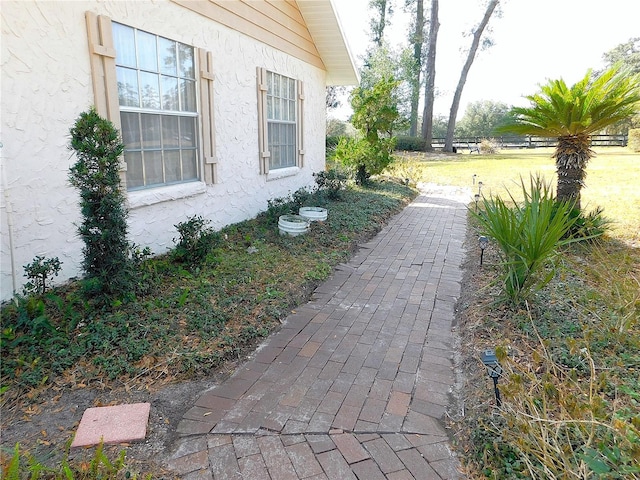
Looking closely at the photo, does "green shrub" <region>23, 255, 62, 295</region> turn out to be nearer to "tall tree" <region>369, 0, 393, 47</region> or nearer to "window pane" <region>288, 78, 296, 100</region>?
"window pane" <region>288, 78, 296, 100</region>

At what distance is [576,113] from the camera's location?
548cm

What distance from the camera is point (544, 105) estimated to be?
5691 mm

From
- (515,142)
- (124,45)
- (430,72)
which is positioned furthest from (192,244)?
(515,142)

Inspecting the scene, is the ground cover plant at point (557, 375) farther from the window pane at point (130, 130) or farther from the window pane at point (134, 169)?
the window pane at point (130, 130)

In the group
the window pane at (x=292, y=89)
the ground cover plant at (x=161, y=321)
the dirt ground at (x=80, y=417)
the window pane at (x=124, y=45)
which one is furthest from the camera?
the window pane at (x=292, y=89)

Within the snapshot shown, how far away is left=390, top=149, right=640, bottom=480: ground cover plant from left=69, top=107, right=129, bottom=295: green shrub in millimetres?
2876

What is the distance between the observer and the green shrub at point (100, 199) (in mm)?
3201

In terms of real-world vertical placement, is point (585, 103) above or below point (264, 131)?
above

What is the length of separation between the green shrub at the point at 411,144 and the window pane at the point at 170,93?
23993 mm

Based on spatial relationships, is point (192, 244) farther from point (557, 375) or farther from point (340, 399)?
point (557, 375)

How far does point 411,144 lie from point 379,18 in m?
9.62

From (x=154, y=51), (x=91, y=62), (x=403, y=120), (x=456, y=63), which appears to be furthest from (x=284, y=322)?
(x=456, y=63)

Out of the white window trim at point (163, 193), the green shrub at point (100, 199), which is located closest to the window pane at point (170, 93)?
the white window trim at point (163, 193)

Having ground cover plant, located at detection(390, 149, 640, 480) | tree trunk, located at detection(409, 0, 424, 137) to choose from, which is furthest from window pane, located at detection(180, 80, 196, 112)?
tree trunk, located at detection(409, 0, 424, 137)
